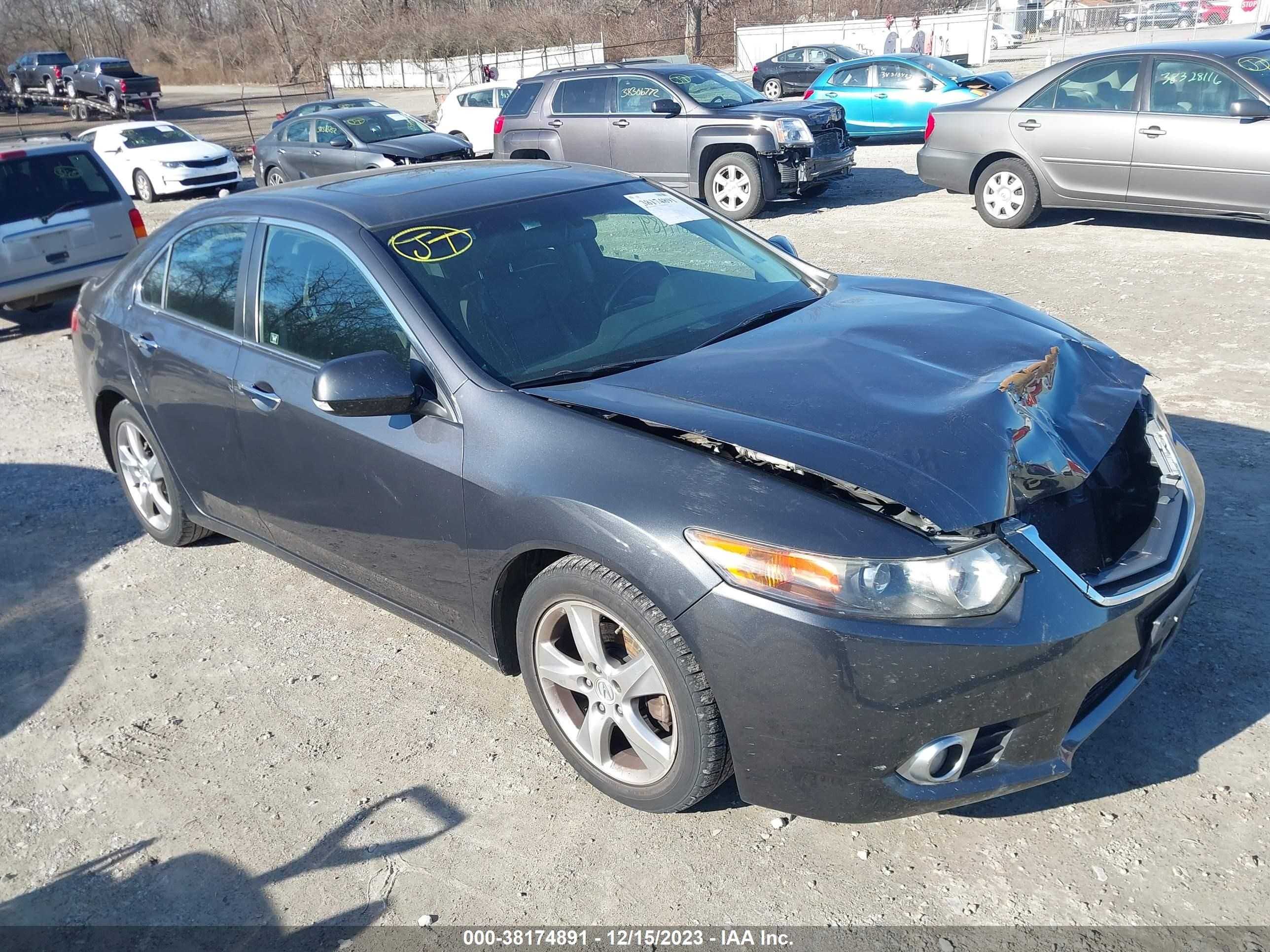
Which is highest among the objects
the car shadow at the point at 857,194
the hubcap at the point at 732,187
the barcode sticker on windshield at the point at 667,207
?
the barcode sticker on windshield at the point at 667,207

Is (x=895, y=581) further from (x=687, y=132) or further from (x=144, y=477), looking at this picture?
(x=687, y=132)

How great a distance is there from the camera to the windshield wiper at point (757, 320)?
3570 mm

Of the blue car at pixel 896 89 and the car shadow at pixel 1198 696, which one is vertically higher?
the blue car at pixel 896 89

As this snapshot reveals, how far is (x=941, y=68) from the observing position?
18.1 meters

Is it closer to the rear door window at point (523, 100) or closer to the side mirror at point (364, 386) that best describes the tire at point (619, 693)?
the side mirror at point (364, 386)

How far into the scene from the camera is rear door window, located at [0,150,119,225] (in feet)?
31.1

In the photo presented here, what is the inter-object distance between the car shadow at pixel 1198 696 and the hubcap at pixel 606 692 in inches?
34.8

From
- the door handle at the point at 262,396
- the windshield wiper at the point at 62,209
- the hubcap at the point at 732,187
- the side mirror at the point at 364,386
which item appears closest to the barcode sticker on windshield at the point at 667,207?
the side mirror at the point at 364,386

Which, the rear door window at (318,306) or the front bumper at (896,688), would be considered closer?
the front bumper at (896,688)

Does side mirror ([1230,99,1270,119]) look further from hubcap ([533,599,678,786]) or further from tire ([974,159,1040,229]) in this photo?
hubcap ([533,599,678,786])

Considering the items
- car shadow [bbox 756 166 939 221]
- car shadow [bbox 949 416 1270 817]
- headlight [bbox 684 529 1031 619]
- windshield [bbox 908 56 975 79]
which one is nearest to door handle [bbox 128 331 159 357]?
headlight [bbox 684 529 1031 619]

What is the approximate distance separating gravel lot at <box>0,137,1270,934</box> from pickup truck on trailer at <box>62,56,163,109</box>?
124 ft

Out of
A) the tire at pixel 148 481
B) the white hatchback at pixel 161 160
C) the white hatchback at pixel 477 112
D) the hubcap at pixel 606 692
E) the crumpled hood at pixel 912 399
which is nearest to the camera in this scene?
the crumpled hood at pixel 912 399

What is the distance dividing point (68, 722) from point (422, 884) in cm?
177
